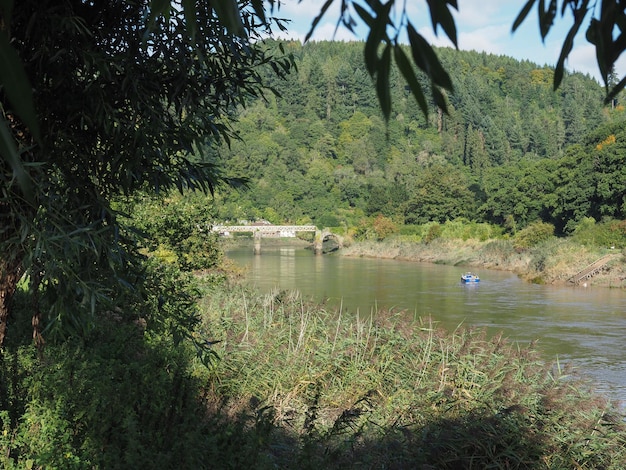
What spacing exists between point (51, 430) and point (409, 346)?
18.6ft

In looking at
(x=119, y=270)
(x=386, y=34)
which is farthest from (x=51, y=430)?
(x=386, y=34)

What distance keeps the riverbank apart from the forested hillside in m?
4.66

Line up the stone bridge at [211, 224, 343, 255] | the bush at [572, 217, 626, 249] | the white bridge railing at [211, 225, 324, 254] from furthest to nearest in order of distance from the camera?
the stone bridge at [211, 224, 343, 255] → the white bridge railing at [211, 225, 324, 254] → the bush at [572, 217, 626, 249]

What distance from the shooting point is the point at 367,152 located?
83.2 metres

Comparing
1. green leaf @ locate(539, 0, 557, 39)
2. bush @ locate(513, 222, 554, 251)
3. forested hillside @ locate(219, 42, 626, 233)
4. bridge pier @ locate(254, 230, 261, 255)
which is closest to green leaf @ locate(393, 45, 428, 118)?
green leaf @ locate(539, 0, 557, 39)

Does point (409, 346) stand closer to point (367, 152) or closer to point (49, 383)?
point (49, 383)

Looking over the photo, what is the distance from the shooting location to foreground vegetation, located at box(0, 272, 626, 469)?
13.4 feet

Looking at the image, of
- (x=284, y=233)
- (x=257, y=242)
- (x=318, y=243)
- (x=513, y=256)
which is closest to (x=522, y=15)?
(x=513, y=256)

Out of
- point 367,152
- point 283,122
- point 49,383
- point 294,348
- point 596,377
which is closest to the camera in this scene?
point 49,383

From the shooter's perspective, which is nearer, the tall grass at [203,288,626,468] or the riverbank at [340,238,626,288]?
the tall grass at [203,288,626,468]

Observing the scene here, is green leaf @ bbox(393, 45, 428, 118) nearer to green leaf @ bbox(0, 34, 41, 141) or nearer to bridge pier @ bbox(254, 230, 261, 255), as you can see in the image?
green leaf @ bbox(0, 34, 41, 141)

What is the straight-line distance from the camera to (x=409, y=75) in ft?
3.07

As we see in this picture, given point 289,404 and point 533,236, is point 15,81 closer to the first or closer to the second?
point 289,404

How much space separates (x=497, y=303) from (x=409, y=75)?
2090cm
